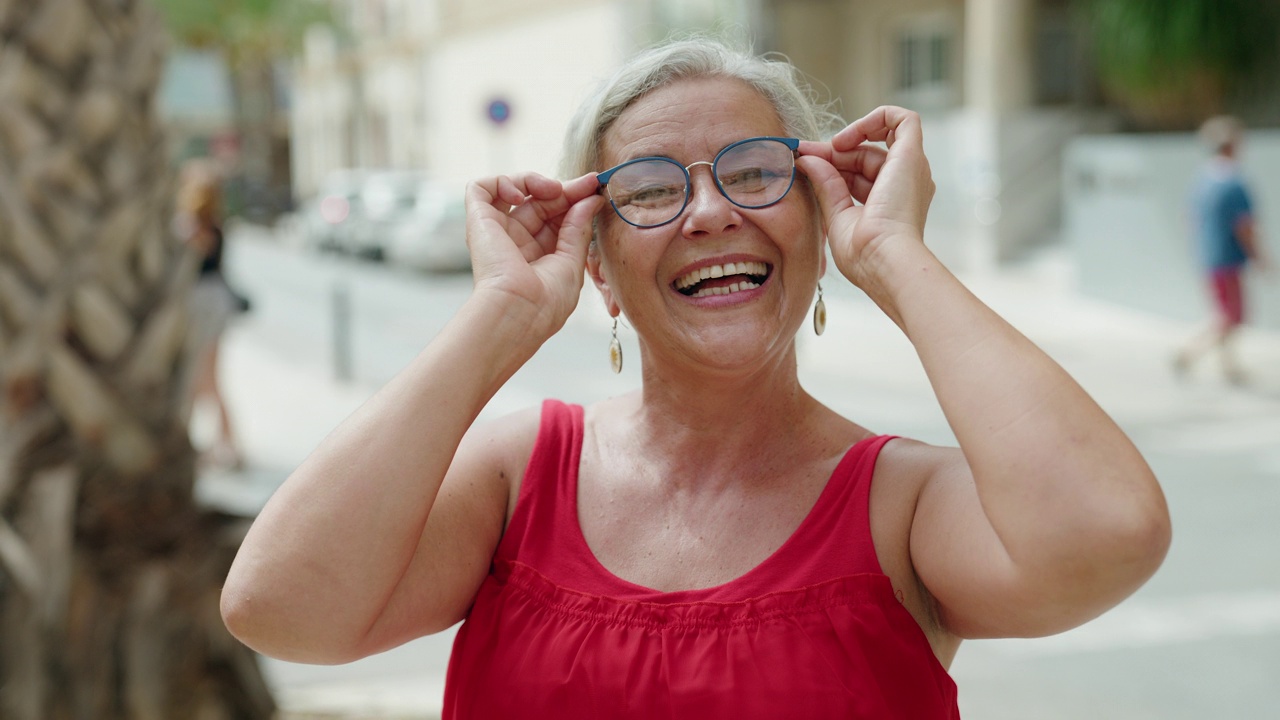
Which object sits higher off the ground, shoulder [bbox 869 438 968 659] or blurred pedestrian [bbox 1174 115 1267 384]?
shoulder [bbox 869 438 968 659]

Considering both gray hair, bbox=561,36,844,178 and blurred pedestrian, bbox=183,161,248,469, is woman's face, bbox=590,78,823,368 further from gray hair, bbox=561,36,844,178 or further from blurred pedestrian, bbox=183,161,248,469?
blurred pedestrian, bbox=183,161,248,469

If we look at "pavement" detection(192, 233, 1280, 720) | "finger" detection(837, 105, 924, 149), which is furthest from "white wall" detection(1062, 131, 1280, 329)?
"finger" detection(837, 105, 924, 149)

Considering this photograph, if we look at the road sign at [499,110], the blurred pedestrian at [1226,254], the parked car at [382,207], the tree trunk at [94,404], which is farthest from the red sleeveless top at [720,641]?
the parked car at [382,207]

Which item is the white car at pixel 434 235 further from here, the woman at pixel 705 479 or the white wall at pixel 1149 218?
the woman at pixel 705 479

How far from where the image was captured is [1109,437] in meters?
1.58

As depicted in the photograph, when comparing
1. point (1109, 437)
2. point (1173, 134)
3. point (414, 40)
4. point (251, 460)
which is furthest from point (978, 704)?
point (414, 40)

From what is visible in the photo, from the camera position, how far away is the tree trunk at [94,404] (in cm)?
281

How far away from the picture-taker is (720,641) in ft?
5.77

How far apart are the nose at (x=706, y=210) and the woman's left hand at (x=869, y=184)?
15cm

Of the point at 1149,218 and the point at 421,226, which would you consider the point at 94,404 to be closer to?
the point at 1149,218

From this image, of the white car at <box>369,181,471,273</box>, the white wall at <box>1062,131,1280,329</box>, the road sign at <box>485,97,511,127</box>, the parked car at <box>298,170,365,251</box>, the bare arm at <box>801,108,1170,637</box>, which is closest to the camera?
the bare arm at <box>801,108,1170,637</box>

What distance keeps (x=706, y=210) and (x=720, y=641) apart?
0.61m

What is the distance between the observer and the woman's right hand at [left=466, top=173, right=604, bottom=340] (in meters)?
1.89

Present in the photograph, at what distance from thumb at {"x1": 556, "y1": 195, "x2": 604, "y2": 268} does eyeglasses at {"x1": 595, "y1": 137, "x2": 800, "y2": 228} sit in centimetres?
7
